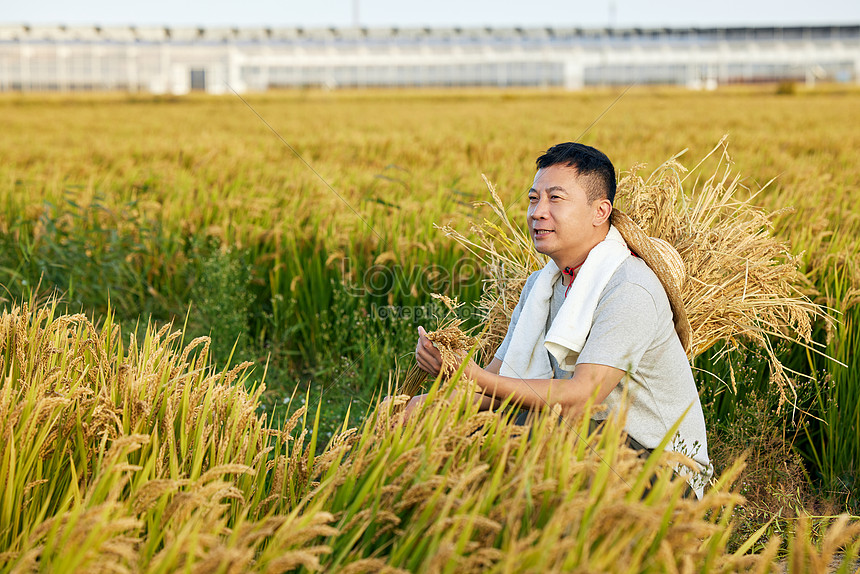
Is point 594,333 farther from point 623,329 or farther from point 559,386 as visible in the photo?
point 559,386

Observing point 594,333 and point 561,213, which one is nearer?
point 594,333

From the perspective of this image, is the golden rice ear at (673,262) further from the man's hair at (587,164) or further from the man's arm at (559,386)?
the man's arm at (559,386)

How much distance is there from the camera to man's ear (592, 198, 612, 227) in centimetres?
221

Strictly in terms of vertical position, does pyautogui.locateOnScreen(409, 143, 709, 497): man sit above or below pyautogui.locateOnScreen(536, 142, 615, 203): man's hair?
below

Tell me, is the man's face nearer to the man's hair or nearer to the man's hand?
the man's hair

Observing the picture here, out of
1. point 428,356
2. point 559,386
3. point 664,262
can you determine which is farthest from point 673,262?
point 428,356

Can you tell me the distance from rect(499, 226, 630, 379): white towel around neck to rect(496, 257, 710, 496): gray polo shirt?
1.3 inches

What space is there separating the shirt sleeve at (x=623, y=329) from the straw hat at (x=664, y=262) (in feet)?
0.59

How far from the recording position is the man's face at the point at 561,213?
2.17 metres

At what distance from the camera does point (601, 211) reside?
2230 millimetres

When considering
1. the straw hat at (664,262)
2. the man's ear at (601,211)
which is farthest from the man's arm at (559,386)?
the man's ear at (601,211)

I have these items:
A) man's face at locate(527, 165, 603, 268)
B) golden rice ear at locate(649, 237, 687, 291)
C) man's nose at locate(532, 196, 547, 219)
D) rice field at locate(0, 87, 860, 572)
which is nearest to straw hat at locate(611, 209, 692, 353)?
golden rice ear at locate(649, 237, 687, 291)

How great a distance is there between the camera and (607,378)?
199 cm

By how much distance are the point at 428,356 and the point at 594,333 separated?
489 mm
